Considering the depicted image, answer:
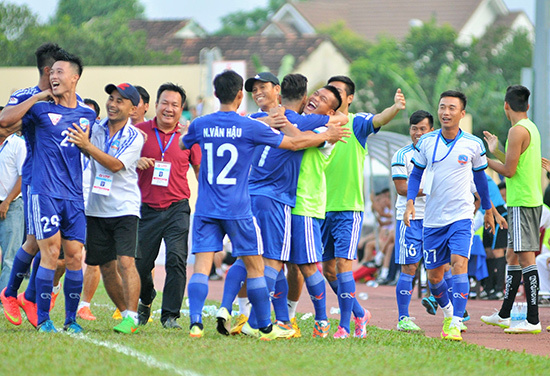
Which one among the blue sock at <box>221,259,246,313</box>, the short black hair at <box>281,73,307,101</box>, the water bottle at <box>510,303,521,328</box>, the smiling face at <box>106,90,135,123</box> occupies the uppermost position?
the short black hair at <box>281,73,307,101</box>

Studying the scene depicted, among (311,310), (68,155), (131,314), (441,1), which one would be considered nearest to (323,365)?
(131,314)

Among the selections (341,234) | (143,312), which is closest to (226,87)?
(341,234)

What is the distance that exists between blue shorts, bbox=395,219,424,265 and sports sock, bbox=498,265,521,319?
3.43ft

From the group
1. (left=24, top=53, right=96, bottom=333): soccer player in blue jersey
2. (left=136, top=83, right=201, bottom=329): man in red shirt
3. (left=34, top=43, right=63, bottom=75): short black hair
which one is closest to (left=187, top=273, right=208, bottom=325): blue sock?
(left=24, top=53, right=96, bottom=333): soccer player in blue jersey

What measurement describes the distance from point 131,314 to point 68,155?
161 centimetres

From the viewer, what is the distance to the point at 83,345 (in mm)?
7664

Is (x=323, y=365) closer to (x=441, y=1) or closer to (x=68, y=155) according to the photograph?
(x=68, y=155)

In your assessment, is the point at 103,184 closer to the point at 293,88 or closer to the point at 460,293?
the point at 293,88

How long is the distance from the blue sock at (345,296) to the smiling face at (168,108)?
8.42 feet

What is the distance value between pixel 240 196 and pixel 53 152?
1811 mm

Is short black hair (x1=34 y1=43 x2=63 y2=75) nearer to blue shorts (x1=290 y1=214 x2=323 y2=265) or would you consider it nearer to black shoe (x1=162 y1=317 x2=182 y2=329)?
blue shorts (x1=290 y1=214 x2=323 y2=265)

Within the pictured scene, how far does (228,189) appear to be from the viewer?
320 inches

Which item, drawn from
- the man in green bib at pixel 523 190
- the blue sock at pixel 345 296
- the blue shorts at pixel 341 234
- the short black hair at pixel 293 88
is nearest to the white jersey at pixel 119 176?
the short black hair at pixel 293 88

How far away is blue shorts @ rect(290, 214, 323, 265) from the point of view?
8.66 meters
